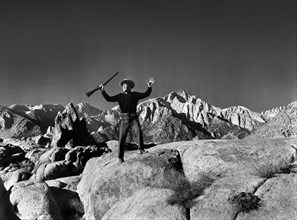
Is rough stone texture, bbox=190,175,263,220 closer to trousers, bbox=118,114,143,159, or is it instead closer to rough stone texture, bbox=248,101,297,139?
trousers, bbox=118,114,143,159

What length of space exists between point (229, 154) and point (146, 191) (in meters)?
4.20

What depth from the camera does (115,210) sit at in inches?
515

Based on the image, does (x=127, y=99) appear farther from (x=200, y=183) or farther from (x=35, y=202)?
(x=35, y=202)

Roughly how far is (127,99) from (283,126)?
1634cm

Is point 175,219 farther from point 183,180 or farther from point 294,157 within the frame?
point 294,157

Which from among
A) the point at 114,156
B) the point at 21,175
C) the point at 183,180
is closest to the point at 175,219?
the point at 183,180

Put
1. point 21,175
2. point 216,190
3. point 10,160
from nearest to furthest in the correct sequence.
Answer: point 216,190
point 21,175
point 10,160

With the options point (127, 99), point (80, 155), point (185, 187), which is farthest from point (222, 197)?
point (80, 155)

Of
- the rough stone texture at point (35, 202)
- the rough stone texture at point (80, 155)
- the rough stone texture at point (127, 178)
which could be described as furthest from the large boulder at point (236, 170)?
the rough stone texture at point (80, 155)

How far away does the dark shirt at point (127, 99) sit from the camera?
51.9 feet

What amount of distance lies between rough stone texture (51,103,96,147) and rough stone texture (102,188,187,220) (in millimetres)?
79738

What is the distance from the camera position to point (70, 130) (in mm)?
96750

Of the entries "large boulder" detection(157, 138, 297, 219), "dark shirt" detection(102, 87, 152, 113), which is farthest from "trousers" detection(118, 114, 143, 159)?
"large boulder" detection(157, 138, 297, 219)

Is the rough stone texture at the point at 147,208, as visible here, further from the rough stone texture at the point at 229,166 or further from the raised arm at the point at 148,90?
the raised arm at the point at 148,90
